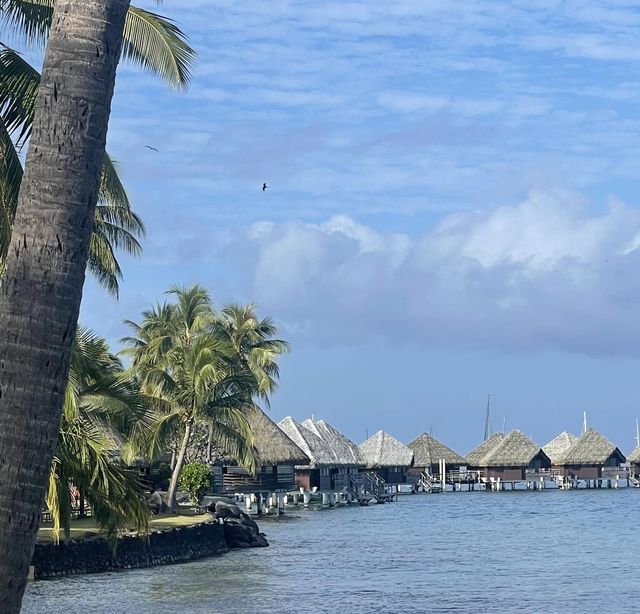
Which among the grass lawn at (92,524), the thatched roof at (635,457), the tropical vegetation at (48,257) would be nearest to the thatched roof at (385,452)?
the thatched roof at (635,457)

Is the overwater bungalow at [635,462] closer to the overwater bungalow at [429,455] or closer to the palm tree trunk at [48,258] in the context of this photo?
the overwater bungalow at [429,455]

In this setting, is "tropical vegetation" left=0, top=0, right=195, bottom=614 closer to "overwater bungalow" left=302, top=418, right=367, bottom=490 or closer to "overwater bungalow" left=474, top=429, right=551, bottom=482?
"overwater bungalow" left=302, top=418, right=367, bottom=490

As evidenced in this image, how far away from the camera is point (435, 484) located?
9481 cm

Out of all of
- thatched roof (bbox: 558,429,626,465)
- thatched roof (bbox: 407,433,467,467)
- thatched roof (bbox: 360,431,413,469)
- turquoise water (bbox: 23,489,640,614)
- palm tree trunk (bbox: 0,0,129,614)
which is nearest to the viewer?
palm tree trunk (bbox: 0,0,129,614)

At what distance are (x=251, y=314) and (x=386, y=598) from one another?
116 ft

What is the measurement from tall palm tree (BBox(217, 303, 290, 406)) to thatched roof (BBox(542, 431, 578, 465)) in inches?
1824

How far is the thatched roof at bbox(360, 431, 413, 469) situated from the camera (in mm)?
83625

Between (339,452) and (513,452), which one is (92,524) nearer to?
(339,452)

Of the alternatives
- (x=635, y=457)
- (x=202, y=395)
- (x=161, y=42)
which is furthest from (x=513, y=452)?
(x=161, y=42)

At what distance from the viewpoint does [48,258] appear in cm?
544

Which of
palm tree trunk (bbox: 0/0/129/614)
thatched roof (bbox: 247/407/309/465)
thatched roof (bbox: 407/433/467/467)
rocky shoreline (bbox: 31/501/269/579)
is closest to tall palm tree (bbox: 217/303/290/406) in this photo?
thatched roof (bbox: 247/407/309/465)

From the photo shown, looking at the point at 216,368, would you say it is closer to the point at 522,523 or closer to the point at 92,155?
the point at 522,523

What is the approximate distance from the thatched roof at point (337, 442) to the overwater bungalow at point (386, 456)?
696cm

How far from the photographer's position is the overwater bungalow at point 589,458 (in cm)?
9644
